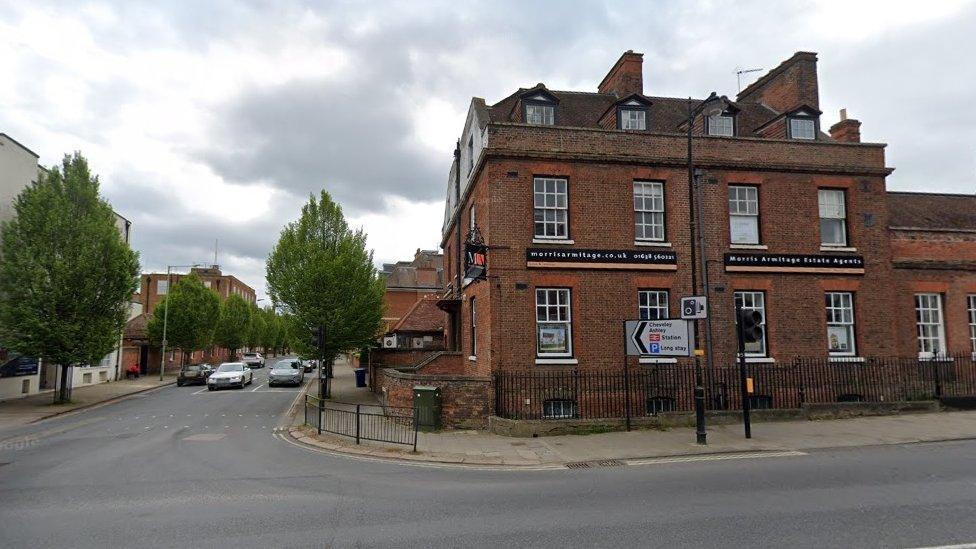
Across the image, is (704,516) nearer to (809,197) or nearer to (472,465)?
(472,465)

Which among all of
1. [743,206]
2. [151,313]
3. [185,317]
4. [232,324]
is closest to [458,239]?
[743,206]

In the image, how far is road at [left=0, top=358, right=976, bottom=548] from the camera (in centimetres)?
646

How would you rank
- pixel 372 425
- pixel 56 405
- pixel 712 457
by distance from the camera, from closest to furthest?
pixel 712 457 → pixel 372 425 → pixel 56 405

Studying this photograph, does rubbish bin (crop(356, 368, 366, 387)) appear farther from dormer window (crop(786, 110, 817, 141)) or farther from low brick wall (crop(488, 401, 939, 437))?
dormer window (crop(786, 110, 817, 141))

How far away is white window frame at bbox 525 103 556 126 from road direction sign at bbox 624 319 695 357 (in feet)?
27.1

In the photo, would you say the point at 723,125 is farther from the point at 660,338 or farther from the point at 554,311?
the point at 660,338

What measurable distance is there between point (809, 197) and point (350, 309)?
18.4m

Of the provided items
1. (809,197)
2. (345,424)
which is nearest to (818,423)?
(809,197)

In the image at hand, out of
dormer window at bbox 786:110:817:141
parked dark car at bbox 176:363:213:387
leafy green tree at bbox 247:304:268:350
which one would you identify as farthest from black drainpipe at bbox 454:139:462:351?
leafy green tree at bbox 247:304:268:350

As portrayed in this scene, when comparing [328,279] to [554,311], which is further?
[328,279]

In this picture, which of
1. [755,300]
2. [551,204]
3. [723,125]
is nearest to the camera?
[551,204]

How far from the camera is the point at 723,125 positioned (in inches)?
777

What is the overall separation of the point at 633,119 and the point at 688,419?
1014 cm

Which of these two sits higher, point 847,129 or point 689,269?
point 847,129
